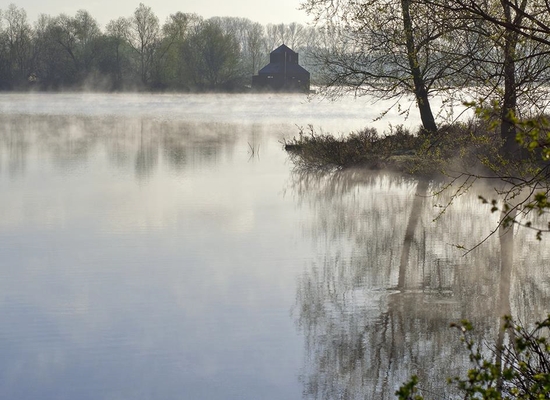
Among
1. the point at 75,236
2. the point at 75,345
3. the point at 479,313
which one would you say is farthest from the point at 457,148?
the point at 75,345

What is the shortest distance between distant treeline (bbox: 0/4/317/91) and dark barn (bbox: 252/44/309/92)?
87.2 inches

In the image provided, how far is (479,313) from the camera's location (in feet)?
37.2

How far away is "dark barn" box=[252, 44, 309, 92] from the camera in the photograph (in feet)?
403

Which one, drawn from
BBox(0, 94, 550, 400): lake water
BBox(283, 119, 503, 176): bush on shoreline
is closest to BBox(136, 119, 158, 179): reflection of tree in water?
BBox(0, 94, 550, 400): lake water

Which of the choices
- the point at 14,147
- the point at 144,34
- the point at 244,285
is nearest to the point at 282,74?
the point at 144,34

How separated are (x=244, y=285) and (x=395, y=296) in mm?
2023

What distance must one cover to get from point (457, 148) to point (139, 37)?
106813mm

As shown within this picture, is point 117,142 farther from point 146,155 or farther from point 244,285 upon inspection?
point 244,285

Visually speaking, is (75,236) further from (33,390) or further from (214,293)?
(33,390)

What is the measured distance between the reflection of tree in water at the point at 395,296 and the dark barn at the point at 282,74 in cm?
10360

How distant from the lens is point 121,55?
396 feet

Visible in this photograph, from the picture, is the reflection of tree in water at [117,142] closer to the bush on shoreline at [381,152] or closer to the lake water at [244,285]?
the bush on shoreline at [381,152]

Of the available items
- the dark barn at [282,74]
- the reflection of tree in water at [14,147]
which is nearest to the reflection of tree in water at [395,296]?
the reflection of tree in water at [14,147]

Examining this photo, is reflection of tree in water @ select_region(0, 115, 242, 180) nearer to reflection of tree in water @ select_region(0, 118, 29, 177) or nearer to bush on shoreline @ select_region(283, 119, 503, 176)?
reflection of tree in water @ select_region(0, 118, 29, 177)
